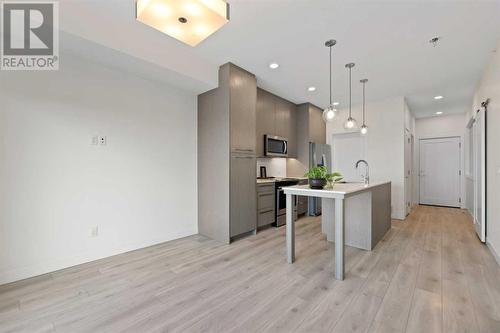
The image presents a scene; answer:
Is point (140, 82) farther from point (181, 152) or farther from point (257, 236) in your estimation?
point (257, 236)

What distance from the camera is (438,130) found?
21.2 ft

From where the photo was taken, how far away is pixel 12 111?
2225 mm

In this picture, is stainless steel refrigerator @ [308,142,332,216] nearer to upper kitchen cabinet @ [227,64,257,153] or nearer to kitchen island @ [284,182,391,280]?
kitchen island @ [284,182,391,280]

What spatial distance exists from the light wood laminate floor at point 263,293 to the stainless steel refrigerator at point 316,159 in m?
2.08

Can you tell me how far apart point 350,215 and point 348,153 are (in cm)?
289

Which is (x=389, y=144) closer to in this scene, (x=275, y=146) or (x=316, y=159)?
(x=316, y=159)

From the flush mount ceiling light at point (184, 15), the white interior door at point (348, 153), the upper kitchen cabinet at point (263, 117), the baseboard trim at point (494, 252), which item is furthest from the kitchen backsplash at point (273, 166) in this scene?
the baseboard trim at point (494, 252)

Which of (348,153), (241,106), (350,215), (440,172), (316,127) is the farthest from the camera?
(440,172)

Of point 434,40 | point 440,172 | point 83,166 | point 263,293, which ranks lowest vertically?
point 263,293

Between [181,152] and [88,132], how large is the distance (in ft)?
4.17

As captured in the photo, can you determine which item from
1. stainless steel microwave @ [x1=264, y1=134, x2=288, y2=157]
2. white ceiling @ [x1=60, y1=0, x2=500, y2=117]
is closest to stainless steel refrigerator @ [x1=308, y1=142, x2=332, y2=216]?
stainless steel microwave @ [x1=264, y1=134, x2=288, y2=157]

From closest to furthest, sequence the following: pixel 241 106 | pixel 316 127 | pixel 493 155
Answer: pixel 493 155
pixel 241 106
pixel 316 127

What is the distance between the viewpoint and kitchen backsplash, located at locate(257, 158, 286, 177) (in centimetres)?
481

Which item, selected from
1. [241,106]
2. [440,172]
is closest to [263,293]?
[241,106]
